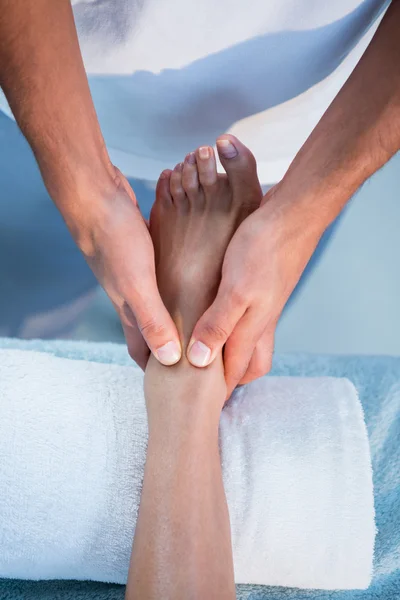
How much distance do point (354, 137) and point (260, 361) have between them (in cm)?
36

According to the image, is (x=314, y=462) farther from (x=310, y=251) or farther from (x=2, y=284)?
(x=2, y=284)

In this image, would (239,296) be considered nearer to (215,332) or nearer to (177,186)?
(215,332)

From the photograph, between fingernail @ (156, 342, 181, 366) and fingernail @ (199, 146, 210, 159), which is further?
fingernail @ (199, 146, 210, 159)

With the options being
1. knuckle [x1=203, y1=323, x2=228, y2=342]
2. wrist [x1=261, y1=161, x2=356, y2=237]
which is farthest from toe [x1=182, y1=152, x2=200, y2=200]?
knuckle [x1=203, y1=323, x2=228, y2=342]

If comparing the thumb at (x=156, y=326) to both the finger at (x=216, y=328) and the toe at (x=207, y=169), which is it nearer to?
the finger at (x=216, y=328)

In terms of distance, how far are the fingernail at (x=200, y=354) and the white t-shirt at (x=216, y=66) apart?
1.31ft

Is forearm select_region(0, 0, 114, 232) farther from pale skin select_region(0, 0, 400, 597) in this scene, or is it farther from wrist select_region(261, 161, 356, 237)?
wrist select_region(261, 161, 356, 237)

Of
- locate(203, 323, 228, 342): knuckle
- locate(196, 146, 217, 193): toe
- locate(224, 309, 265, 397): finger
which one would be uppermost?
locate(196, 146, 217, 193): toe

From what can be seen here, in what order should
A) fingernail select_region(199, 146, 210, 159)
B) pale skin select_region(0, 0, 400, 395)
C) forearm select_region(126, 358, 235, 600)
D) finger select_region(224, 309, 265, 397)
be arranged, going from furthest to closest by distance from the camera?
fingernail select_region(199, 146, 210, 159) → finger select_region(224, 309, 265, 397) → pale skin select_region(0, 0, 400, 395) → forearm select_region(126, 358, 235, 600)

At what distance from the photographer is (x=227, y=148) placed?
1032mm

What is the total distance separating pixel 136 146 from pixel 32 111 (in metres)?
0.33

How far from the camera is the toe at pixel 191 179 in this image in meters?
1.13

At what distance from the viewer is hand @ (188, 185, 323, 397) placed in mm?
927

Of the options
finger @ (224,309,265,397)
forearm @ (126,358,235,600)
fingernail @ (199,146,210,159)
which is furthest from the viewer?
fingernail @ (199,146,210,159)
